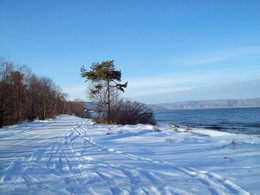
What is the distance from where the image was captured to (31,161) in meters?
8.62

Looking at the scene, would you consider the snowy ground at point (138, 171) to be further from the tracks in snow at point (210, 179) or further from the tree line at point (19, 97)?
the tree line at point (19, 97)

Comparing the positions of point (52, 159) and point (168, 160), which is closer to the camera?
point (168, 160)

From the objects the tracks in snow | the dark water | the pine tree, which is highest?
the pine tree

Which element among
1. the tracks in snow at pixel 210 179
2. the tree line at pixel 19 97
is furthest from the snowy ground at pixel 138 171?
the tree line at pixel 19 97

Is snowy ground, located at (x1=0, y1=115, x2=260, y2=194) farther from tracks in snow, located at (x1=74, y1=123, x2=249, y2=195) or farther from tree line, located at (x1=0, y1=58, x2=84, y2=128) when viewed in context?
tree line, located at (x1=0, y1=58, x2=84, y2=128)

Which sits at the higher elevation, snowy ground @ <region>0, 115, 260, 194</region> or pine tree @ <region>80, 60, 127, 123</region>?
pine tree @ <region>80, 60, 127, 123</region>

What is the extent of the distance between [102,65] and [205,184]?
30589 millimetres

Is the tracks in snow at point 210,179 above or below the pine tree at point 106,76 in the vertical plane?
below

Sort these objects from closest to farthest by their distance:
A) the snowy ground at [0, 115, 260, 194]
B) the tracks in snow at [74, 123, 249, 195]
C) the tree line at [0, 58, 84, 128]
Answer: the tracks in snow at [74, 123, 249, 195]
the snowy ground at [0, 115, 260, 194]
the tree line at [0, 58, 84, 128]

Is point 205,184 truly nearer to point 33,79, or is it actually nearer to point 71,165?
point 71,165

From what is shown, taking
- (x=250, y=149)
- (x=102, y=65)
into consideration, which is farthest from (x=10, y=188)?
(x=102, y=65)

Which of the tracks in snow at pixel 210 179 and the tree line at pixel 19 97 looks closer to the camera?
the tracks in snow at pixel 210 179

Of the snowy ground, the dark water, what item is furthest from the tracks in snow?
the dark water

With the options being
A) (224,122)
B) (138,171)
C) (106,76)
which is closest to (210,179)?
(138,171)
